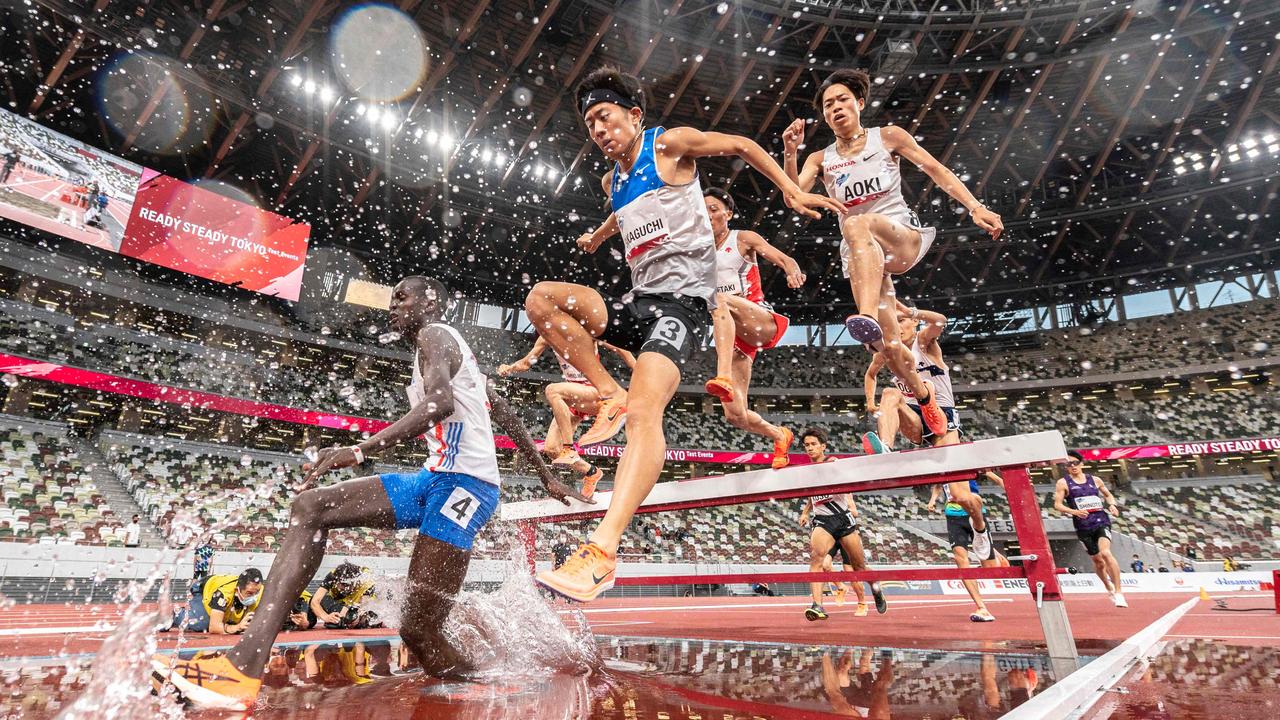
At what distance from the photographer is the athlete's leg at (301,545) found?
1.90 meters

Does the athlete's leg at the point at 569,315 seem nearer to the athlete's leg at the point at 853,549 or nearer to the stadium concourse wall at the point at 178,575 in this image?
the athlete's leg at the point at 853,549

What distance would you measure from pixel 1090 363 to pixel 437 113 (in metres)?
26.7

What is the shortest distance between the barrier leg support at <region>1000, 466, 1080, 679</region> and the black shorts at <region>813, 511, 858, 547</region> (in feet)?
12.1

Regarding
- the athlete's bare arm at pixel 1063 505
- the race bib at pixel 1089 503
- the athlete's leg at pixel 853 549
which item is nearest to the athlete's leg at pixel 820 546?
the athlete's leg at pixel 853 549

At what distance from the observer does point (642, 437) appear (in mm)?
2084

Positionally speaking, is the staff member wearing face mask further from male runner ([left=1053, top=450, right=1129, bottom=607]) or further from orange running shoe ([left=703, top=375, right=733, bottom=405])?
male runner ([left=1053, top=450, right=1129, bottom=607])

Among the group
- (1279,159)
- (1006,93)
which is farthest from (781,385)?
(1279,159)

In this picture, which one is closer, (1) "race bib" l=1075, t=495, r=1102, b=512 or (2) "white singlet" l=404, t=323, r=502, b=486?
(2) "white singlet" l=404, t=323, r=502, b=486

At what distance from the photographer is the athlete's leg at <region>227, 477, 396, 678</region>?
190 cm

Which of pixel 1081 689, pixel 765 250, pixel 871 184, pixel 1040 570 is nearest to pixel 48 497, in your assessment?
pixel 765 250

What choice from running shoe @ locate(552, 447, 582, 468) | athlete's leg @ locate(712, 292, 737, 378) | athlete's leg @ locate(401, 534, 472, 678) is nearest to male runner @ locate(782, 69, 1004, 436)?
athlete's leg @ locate(712, 292, 737, 378)

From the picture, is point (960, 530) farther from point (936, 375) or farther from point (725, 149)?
point (725, 149)

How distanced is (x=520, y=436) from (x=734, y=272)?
2260 millimetres

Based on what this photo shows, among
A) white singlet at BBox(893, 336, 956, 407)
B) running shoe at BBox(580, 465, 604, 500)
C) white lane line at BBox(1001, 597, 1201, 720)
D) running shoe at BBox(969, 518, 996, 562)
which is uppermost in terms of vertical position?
white singlet at BBox(893, 336, 956, 407)
